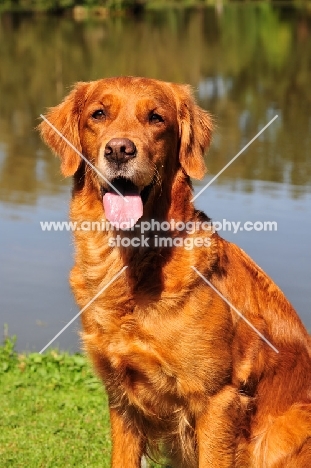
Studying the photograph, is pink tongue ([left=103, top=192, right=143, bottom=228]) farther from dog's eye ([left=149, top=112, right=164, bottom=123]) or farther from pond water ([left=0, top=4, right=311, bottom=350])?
pond water ([left=0, top=4, right=311, bottom=350])

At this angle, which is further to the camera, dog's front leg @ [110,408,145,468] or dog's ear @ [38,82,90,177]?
dog's front leg @ [110,408,145,468]

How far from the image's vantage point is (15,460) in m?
5.12

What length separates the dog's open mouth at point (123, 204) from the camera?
4262mm

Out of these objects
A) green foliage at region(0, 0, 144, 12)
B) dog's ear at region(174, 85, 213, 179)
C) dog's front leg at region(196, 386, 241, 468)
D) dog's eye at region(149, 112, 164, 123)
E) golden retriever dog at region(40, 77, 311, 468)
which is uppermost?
dog's eye at region(149, 112, 164, 123)

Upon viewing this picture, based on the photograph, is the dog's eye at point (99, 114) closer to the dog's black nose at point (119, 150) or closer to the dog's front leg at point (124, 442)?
the dog's black nose at point (119, 150)

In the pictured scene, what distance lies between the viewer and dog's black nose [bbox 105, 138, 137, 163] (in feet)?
13.7

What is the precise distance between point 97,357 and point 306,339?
3.90 feet

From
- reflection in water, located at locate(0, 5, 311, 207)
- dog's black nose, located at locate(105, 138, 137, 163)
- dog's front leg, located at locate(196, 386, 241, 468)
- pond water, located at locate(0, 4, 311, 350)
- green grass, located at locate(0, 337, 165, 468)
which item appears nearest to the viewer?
dog's black nose, located at locate(105, 138, 137, 163)

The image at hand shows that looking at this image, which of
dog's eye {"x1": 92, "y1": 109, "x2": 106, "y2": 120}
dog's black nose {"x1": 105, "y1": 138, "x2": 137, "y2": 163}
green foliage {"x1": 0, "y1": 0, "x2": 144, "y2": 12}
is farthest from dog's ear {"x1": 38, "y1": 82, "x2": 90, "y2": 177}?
green foliage {"x1": 0, "y1": 0, "x2": 144, "y2": 12}

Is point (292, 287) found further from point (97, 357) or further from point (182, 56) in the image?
point (182, 56)

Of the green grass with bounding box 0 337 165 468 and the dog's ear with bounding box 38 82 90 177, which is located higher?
the dog's ear with bounding box 38 82 90 177

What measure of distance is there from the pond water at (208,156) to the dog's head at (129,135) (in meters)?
0.83

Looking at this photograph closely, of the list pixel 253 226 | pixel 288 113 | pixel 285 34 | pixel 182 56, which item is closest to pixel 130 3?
pixel 285 34

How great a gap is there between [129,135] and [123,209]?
380 millimetres
